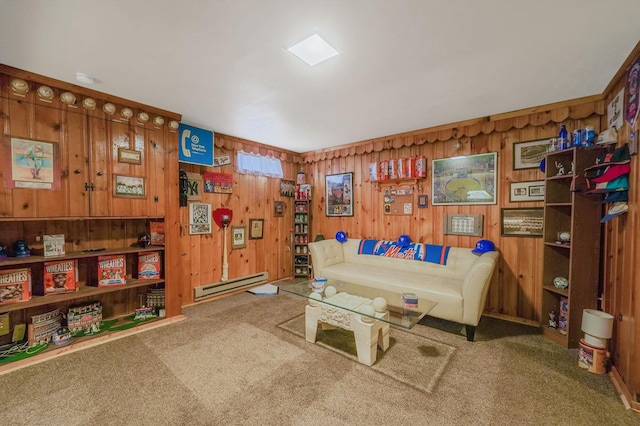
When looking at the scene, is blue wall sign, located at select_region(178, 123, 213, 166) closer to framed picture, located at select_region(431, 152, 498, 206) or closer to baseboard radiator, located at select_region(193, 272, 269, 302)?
baseboard radiator, located at select_region(193, 272, 269, 302)

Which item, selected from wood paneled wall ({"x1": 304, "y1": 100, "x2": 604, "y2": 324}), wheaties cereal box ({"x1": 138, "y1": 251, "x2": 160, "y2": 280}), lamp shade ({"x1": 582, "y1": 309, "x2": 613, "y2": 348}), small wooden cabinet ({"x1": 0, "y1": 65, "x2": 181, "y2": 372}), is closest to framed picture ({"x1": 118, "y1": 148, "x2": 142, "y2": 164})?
small wooden cabinet ({"x1": 0, "y1": 65, "x2": 181, "y2": 372})

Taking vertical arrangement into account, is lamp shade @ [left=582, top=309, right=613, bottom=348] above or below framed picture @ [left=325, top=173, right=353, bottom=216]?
below

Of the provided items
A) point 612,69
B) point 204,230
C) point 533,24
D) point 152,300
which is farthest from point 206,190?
point 612,69

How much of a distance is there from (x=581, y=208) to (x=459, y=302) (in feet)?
4.76

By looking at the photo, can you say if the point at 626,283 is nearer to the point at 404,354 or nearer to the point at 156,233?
the point at 404,354

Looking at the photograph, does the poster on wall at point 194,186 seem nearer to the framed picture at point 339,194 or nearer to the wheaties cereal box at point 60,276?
the wheaties cereal box at point 60,276

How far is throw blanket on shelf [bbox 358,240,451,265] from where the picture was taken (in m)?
3.53

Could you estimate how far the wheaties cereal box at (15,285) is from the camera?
2260mm

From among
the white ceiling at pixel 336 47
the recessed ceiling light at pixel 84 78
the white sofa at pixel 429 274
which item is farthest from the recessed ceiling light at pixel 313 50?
the white sofa at pixel 429 274

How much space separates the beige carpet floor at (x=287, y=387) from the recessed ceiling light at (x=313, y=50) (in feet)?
8.28

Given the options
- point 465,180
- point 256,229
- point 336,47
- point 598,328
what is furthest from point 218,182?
point 598,328

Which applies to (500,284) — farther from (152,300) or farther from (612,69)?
(152,300)

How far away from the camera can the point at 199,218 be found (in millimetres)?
3879

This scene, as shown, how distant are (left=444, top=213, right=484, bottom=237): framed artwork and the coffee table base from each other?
184 cm
